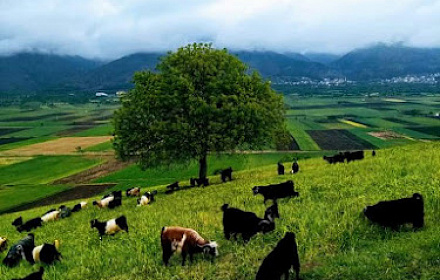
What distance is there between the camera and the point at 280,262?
9883 millimetres

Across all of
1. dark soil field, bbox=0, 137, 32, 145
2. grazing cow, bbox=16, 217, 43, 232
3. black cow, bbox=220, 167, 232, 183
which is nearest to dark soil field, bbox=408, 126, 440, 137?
black cow, bbox=220, 167, 232, 183

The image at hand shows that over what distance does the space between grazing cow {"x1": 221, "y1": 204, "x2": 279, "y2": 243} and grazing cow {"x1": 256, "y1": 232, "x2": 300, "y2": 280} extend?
11.0 ft

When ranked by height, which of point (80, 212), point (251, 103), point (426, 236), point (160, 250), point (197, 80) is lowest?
point (80, 212)

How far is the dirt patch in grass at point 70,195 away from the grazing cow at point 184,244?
4788 centimetres

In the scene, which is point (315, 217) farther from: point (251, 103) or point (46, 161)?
point (46, 161)

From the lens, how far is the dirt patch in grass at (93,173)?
241 feet

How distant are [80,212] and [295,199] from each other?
18.0 m

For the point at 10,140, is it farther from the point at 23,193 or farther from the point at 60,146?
the point at 23,193

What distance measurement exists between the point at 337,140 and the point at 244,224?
108m

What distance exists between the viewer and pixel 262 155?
9112 centimetres

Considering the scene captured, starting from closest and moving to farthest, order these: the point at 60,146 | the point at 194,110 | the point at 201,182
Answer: the point at 194,110
the point at 201,182
the point at 60,146

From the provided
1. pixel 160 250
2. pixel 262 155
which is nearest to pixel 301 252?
pixel 160 250

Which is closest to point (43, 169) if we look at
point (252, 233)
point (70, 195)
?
point (70, 195)

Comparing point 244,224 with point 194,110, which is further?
point 194,110
